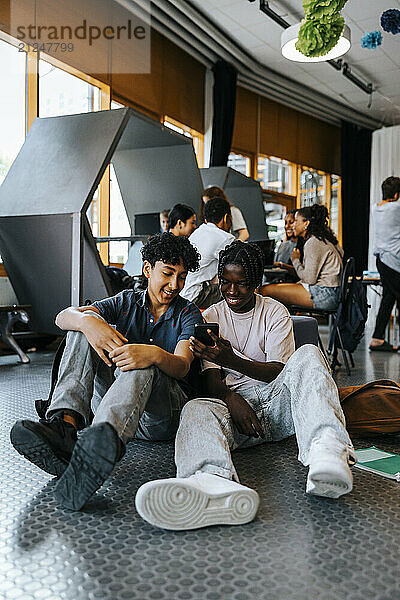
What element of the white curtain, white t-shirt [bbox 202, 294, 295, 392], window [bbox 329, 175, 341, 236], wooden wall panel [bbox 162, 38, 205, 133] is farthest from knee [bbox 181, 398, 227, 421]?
window [bbox 329, 175, 341, 236]

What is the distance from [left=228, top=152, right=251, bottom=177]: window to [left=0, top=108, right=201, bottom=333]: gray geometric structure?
12.9ft

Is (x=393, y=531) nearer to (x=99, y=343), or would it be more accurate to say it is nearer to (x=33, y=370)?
(x=99, y=343)

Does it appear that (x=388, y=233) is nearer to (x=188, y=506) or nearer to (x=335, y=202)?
(x=188, y=506)

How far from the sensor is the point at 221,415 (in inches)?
69.1

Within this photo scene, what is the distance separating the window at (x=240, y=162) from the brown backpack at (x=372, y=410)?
6.91 metres

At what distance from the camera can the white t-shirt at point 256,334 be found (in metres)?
2.02

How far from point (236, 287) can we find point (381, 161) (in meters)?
8.63

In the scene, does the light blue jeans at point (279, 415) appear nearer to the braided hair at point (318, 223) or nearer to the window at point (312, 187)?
the braided hair at point (318, 223)

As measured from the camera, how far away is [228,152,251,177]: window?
8.82 meters

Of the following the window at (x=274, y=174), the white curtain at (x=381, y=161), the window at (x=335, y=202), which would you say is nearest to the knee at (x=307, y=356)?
the window at (x=274, y=174)

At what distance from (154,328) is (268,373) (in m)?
0.42

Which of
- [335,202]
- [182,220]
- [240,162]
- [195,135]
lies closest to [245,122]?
[240,162]

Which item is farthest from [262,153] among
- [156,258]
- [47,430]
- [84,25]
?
[47,430]

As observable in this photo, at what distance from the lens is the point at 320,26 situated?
2350mm
